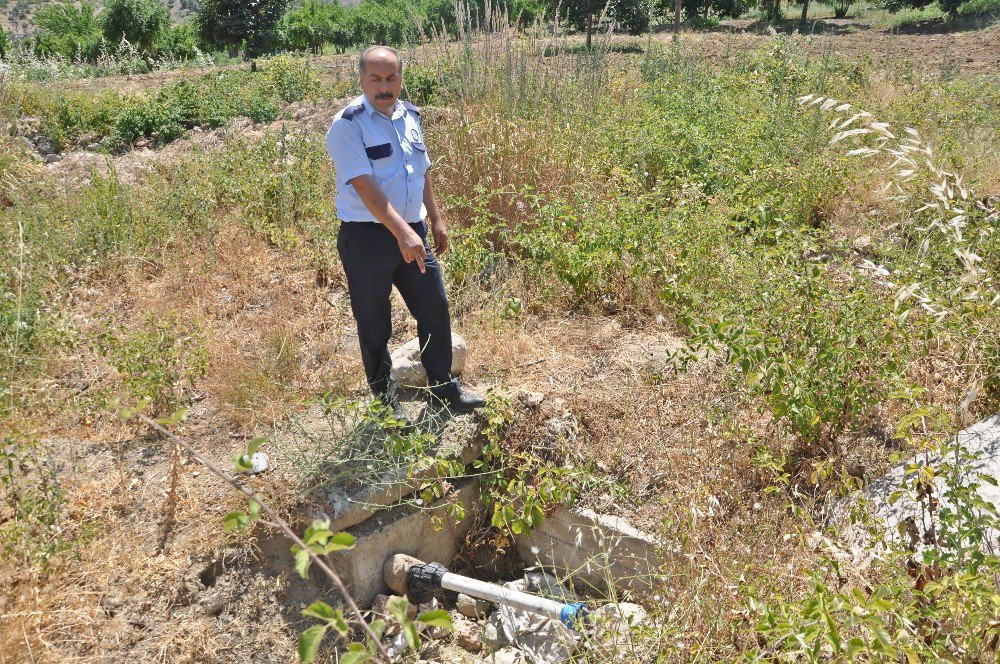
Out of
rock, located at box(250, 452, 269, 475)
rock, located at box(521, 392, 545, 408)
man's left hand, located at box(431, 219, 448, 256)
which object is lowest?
rock, located at box(250, 452, 269, 475)

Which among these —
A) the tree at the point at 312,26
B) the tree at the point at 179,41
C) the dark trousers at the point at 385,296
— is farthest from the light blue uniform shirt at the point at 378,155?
the tree at the point at 312,26

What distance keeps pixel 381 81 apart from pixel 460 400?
64.1 inches

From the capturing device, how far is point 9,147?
8.09 meters

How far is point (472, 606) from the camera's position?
13.0ft

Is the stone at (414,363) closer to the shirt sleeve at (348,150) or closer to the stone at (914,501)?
the shirt sleeve at (348,150)

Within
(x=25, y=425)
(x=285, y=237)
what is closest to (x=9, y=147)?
(x=285, y=237)

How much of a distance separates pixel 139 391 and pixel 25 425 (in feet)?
2.21

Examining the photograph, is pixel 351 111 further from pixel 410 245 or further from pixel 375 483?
pixel 375 483

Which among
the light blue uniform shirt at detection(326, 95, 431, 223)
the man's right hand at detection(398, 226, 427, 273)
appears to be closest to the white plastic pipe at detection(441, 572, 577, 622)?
the man's right hand at detection(398, 226, 427, 273)

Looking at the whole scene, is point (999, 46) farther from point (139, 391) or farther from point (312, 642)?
point (312, 642)

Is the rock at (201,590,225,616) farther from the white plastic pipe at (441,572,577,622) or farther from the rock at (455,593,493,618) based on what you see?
the rock at (455,593,493,618)

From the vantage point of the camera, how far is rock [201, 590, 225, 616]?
3.52 metres

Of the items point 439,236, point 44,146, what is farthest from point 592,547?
point 44,146

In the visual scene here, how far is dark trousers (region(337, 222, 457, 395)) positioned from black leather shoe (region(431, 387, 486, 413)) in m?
0.04
